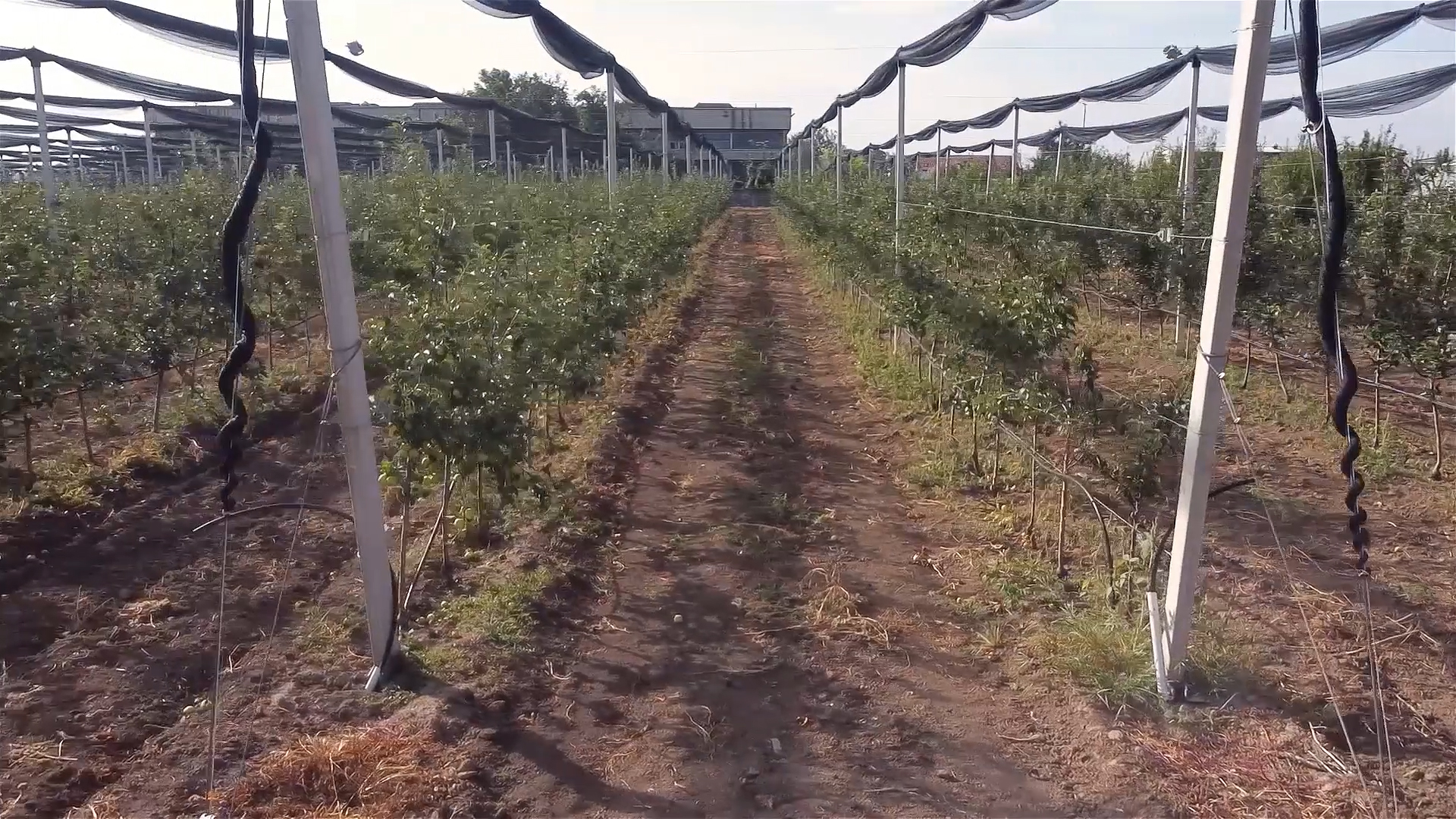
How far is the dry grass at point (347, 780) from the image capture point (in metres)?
3.45

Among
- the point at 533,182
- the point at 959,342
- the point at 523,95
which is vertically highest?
the point at 523,95

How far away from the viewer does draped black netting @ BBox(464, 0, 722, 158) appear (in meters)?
8.22

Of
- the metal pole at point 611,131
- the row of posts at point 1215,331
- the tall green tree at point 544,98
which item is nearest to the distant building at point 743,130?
the tall green tree at point 544,98

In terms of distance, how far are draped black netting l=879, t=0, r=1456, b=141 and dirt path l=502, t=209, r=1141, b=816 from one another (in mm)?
3031

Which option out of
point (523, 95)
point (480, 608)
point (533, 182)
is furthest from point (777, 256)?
point (523, 95)

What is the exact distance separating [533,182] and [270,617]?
1221 centimetres

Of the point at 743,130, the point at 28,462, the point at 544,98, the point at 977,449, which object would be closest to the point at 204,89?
the point at 28,462

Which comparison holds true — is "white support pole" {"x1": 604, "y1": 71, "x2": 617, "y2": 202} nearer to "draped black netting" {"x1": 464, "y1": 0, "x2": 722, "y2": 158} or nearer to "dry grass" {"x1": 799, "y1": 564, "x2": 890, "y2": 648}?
"draped black netting" {"x1": 464, "y1": 0, "x2": 722, "y2": 158}

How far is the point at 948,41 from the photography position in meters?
8.64

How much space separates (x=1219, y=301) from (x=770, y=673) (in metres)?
2.43

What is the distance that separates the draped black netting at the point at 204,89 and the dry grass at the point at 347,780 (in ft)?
8.46

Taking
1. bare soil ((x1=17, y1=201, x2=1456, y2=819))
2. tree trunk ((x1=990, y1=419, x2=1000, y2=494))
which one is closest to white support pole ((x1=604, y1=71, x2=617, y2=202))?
bare soil ((x1=17, y1=201, x2=1456, y2=819))

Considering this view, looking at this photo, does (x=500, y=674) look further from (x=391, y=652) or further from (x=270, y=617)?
(x=270, y=617)

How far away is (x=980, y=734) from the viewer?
13.2ft
